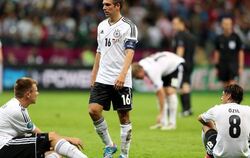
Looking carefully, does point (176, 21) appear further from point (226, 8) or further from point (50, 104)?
point (226, 8)

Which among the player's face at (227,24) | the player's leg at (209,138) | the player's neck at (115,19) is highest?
the player's neck at (115,19)

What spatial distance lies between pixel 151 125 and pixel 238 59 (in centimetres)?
446

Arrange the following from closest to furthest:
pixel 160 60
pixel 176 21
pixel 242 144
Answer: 1. pixel 242 144
2. pixel 160 60
3. pixel 176 21

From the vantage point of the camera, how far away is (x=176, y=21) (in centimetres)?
1783

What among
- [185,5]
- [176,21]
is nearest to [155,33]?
[185,5]

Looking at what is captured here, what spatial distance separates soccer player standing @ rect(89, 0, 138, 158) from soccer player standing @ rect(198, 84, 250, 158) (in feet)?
5.60

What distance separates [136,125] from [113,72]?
5.56 m

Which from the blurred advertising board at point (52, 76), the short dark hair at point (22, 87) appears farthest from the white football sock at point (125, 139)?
the blurred advertising board at point (52, 76)

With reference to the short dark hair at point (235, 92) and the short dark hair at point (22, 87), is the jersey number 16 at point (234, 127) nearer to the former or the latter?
the short dark hair at point (235, 92)

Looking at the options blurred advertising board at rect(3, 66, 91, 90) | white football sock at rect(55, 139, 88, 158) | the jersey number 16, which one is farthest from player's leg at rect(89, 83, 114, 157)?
blurred advertising board at rect(3, 66, 91, 90)

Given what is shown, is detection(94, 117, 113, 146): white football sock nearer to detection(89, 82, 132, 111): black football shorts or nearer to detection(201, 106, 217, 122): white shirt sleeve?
detection(89, 82, 132, 111): black football shorts

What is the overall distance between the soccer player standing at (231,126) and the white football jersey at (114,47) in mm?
1853

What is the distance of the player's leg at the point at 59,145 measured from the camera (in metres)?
8.88

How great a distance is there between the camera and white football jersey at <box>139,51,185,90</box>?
15305 mm
